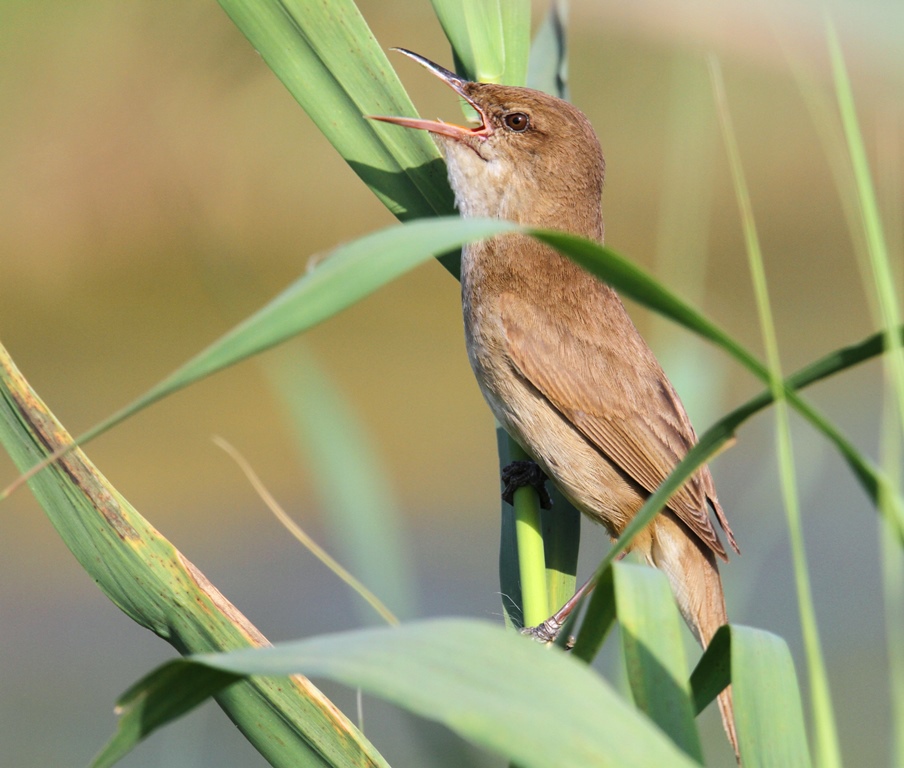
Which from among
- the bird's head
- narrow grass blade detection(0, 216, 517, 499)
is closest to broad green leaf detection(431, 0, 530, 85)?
the bird's head

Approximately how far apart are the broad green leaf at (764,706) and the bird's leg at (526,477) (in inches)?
43.0

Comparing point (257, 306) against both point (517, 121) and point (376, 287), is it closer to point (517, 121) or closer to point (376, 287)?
point (517, 121)

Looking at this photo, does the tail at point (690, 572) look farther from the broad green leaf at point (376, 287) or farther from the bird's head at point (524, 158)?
the broad green leaf at point (376, 287)

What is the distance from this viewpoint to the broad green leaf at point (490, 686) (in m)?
0.72

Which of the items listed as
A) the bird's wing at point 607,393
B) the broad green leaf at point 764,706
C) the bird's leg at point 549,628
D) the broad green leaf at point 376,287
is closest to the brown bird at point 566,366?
the bird's wing at point 607,393

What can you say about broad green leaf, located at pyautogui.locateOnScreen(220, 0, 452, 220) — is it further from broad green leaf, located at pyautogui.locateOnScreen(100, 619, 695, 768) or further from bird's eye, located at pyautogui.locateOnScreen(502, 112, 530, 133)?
broad green leaf, located at pyautogui.locateOnScreen(100, 619, 695, 768)

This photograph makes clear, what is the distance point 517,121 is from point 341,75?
2.30 ft

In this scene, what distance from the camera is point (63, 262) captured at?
737 centimetres

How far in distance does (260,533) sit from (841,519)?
3.66m


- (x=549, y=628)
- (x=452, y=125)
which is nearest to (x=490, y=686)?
(x=549, y=628)

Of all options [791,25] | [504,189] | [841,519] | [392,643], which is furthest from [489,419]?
[392,643]

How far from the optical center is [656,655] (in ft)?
3.05

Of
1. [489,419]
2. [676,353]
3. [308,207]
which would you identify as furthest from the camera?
[308,207]

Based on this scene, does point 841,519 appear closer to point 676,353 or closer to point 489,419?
point 489,419
